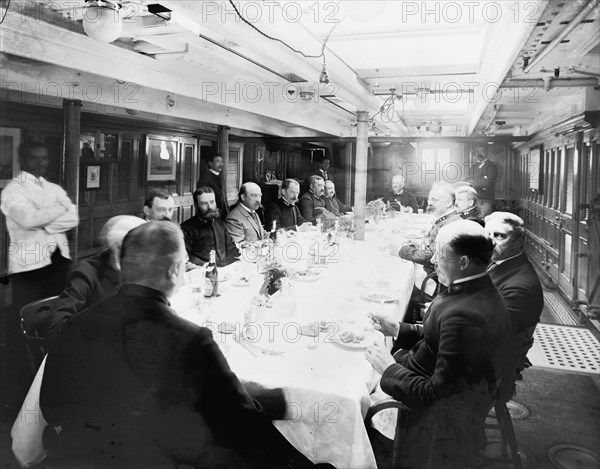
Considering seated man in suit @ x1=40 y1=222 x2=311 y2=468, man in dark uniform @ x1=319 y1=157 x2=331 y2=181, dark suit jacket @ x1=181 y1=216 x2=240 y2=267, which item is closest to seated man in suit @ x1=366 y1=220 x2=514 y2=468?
seated man in suit @ x1=40 y1=222 x2=311 y2=468

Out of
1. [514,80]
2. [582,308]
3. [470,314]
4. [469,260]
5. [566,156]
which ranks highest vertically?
[514,80]

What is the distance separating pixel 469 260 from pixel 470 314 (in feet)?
0.68

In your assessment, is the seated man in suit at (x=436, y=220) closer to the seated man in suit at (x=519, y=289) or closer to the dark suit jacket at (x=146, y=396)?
the seated man in suit at (x=519, y=289)

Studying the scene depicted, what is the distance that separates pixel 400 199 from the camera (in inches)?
202

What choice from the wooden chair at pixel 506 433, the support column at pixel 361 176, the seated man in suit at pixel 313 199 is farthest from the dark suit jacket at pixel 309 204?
the wooden chair at pixel 506 433

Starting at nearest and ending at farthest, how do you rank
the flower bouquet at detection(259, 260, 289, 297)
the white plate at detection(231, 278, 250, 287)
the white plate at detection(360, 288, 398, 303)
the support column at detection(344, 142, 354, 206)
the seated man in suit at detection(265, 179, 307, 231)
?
1. the flower bouquet at detection(259, 260, 289, 297)
2. the white plate at detection(360, 288, 398, 303)
3. the white plate at detection(231, 278, 250, 287)
4. the seated man in suit at detection(265, 179, 307, 231)
5. the support column at detection(344, 142, 354, 206)

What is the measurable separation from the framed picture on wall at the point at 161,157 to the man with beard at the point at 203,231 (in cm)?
124

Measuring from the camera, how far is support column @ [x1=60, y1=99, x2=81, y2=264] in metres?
2.60

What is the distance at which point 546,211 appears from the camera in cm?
243

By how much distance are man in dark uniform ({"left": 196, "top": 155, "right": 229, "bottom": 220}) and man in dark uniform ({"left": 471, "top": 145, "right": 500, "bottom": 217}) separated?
3.24m

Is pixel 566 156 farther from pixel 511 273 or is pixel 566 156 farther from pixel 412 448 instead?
pixel 412 448

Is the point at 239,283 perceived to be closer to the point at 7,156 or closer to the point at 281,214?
the point at 7,156

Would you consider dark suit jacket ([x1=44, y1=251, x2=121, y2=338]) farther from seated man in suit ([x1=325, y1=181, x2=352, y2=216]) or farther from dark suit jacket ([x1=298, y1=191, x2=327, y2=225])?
seated man in suit ([x1=325, y1=181, x2=352, y2=216])

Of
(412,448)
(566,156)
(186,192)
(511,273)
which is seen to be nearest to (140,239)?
(412,448)
